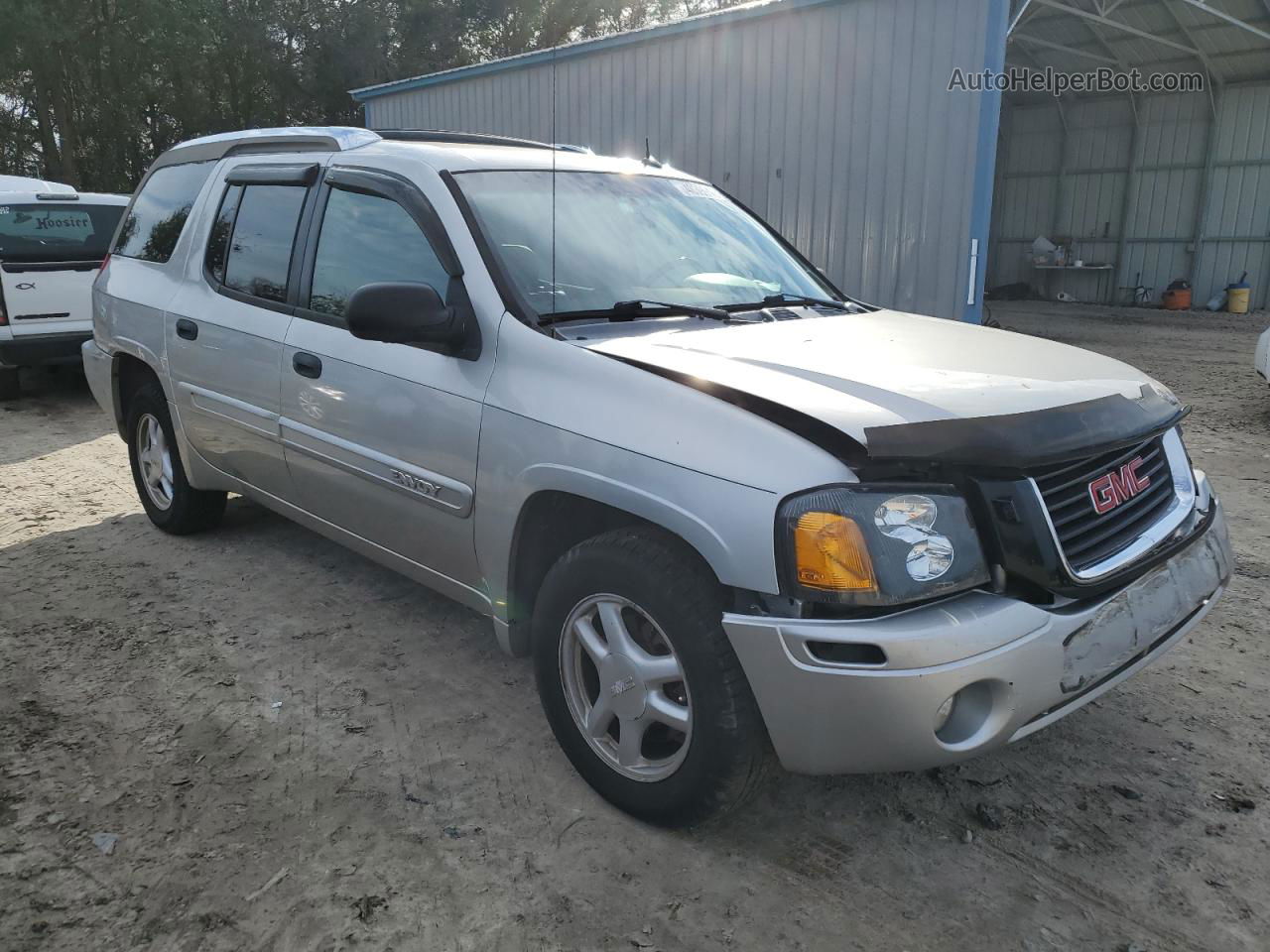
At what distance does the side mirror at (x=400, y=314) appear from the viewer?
259 centimetres

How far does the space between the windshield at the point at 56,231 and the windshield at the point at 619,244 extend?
6943 millimetres

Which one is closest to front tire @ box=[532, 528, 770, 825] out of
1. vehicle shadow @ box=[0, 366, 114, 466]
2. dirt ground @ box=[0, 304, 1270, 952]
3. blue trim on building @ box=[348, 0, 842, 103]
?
dirt ground @ box=[0, 304, 1270, 952]

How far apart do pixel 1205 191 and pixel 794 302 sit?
793 inches

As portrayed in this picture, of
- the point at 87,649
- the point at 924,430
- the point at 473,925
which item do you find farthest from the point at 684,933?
the point at 87,649

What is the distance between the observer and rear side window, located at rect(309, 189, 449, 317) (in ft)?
10.1

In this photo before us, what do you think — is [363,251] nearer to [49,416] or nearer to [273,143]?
[273,143]

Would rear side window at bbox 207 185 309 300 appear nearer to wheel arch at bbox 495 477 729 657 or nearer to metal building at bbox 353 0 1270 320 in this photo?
metal building at bbox 353 0 1270 320

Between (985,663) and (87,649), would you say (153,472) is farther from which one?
(985,663)

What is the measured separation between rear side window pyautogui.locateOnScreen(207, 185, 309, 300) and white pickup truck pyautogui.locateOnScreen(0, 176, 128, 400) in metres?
4.90

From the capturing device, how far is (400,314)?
2.61m

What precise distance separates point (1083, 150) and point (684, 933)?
23.4 m

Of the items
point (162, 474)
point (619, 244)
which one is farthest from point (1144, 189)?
point (162, 474)

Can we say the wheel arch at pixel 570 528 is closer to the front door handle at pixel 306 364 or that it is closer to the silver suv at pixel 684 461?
the silver suv at pixel 684 461

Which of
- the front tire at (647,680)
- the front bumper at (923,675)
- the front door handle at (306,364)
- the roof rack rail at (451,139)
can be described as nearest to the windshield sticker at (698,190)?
the roof rack rail at (451,139)
